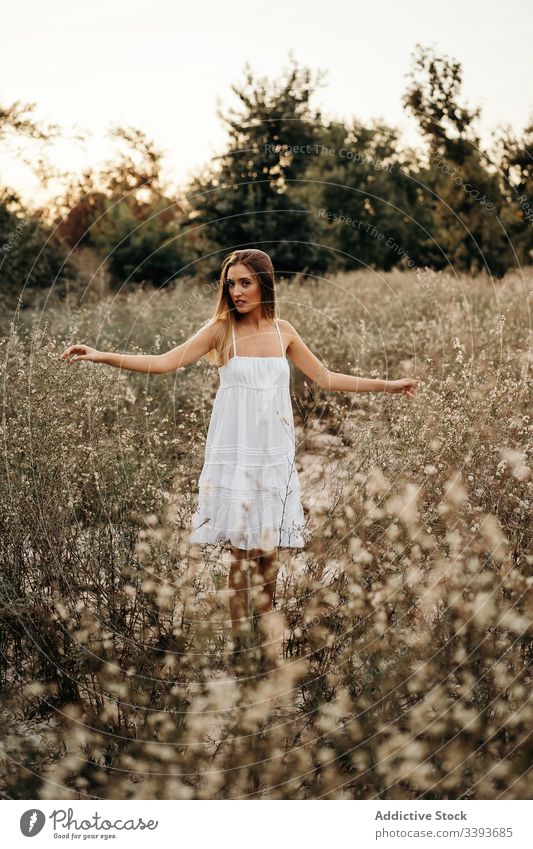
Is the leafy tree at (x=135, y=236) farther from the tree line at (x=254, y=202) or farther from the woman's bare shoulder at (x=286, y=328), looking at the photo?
the woman's bare shoulder at (x=286, y=328)

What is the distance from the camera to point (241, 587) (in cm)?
318

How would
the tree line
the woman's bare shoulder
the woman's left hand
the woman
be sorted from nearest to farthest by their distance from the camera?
1. the woman
2. the woman's bare shoulder
3. the woman's left hand
4. the tree line

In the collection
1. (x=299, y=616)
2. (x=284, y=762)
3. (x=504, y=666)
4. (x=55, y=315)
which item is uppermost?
(x=55, y=315)

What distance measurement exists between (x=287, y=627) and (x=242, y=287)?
143 cm

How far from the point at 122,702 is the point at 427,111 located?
6631 millimetres

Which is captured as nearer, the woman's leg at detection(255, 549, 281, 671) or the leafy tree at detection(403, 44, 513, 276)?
the woman's leg at detection(255, 549, 281, 671)

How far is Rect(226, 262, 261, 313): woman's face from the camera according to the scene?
3.21 m

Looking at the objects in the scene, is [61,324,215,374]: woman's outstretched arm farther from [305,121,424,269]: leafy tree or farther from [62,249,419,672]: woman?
[305,121,424,269]: leafy tree

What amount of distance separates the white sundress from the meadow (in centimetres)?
12

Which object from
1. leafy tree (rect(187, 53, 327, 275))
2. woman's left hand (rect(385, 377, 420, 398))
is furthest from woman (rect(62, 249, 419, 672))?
leafy tree (rect(187, 53, 327, 275))

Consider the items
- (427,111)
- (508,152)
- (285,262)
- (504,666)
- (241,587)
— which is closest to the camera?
(504,666)

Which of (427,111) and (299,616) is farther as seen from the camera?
(427,111)
